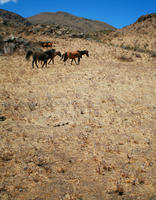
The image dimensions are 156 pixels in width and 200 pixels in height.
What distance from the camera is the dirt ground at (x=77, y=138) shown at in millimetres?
4113

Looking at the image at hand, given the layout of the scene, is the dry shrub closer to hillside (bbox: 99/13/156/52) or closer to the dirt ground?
the dirt ground

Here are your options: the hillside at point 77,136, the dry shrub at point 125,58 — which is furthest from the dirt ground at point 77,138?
the dry shrub at point 125,58

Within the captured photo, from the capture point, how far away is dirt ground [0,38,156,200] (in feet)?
13.5

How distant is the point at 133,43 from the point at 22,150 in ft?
107

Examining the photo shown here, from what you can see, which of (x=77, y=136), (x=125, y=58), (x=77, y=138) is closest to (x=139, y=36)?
(x=125, y=58)

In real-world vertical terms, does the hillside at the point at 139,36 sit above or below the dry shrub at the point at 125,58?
above

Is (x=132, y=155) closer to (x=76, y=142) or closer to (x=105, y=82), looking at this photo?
(x=76, y=142)

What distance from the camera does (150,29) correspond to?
37.2 m

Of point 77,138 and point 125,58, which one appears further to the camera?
point 125,58

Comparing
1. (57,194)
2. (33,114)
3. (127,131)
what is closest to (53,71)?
(33,114)

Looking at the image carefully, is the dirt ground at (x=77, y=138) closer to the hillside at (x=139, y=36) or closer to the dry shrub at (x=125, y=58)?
the dry shrub at (x=125, y=58)

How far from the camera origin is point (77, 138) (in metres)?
6.22

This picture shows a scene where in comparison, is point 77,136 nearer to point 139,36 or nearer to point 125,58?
point 125,58

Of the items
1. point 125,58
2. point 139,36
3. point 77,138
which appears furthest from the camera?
point 139,36
